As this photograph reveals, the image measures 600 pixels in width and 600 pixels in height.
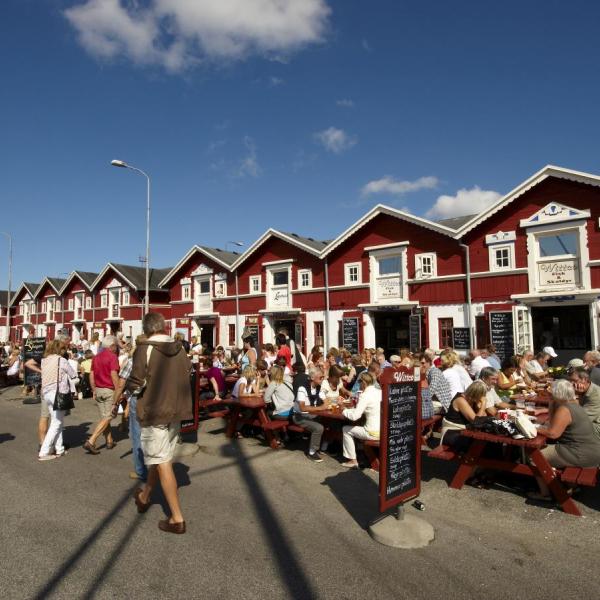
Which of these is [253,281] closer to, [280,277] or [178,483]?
[280,277]

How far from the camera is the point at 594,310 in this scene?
14.8m

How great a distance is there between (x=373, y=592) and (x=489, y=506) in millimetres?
2440

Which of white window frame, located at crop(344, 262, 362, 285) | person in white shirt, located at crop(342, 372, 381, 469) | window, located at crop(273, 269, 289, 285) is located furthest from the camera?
window, located at crop(273, 269, 289, 285)

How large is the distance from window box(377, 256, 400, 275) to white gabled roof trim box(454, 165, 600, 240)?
9.62 feet

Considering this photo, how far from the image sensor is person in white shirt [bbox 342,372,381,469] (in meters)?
6.61

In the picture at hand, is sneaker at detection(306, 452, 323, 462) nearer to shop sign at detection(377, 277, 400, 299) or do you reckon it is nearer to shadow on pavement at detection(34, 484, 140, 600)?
shadow on pavement at detection(34, 484, 140, 600)

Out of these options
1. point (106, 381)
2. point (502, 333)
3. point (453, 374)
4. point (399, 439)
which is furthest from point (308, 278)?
point (399, 439)

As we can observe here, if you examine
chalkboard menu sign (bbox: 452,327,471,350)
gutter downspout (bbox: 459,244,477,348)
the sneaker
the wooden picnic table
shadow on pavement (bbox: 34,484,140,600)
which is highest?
gutter downspout (bbox: 459,244,477,348)

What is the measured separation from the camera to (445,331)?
708 inches

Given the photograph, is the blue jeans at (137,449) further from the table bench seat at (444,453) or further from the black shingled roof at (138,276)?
the black shingled roof at (138,276)

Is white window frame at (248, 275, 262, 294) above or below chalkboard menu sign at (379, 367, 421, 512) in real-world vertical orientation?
above

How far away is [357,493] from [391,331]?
15.0m

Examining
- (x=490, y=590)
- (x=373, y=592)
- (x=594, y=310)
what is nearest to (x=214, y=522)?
(x=373, y=592)

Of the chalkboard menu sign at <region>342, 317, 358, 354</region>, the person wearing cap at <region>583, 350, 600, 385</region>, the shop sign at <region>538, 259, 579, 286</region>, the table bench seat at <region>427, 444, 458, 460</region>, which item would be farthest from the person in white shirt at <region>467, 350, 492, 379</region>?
the chalkboard menu sign at <region>342, 317, 358, 354</region>
